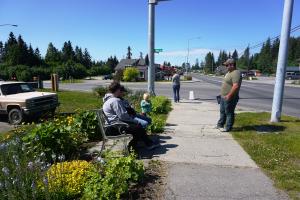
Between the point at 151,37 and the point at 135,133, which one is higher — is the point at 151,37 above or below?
above

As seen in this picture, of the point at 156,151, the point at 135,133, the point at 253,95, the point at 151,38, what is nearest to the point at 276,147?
the point at 156,151

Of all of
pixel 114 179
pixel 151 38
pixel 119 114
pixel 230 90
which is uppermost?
pixel 151 38

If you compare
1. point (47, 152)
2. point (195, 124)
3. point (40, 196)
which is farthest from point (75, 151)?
point (195, 124)

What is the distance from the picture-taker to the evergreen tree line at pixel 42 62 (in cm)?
6796

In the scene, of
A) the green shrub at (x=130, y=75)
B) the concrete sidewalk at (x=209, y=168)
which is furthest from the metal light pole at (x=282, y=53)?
the green shrub at (x=130, y=75)

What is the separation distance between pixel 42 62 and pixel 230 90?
3831 inches

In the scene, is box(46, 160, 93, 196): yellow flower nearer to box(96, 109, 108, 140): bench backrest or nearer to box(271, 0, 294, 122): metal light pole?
box(96, 109, 108, 140): bench backrest

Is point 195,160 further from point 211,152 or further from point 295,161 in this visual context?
point 295,161

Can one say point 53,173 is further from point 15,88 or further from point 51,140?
point 15,88

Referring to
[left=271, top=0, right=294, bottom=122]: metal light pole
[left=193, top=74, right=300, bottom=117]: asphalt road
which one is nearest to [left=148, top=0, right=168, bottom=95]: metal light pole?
[left=193, top=74, right=300, bottom=117]: asphalt road

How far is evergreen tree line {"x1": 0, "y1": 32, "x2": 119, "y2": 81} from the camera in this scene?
223 feet

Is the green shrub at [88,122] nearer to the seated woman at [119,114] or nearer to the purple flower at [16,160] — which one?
the seated woman at [119,114]

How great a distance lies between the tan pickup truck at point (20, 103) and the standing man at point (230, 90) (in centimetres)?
697

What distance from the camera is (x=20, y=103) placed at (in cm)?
1131
